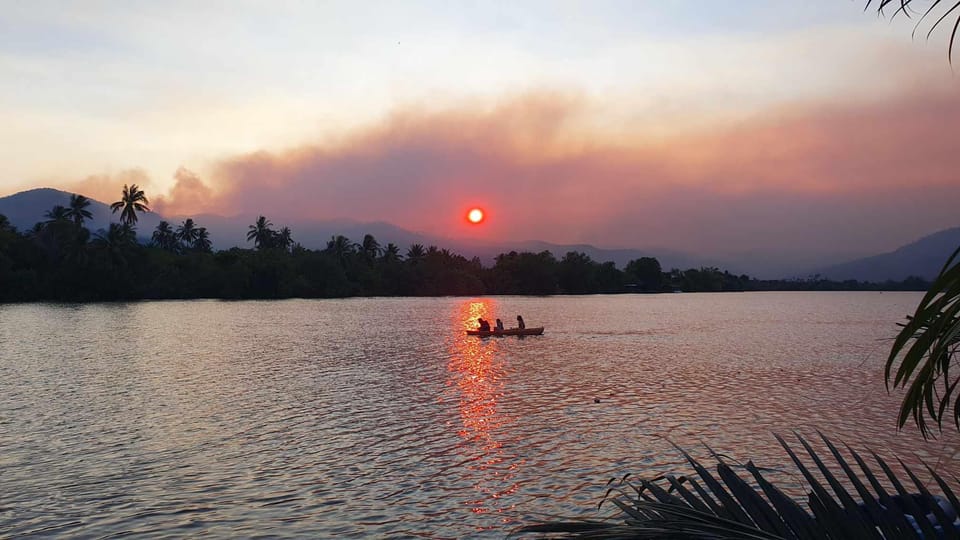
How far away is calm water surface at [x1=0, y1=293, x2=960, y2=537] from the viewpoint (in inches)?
472

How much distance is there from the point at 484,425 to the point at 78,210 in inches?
4432

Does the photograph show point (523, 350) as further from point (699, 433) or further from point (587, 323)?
point (587, 323)

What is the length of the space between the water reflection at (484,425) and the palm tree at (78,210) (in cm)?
9571

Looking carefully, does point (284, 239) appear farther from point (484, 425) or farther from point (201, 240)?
point (484, 425)

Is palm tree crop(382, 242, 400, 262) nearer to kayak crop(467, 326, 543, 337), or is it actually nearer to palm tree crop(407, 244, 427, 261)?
palm tree crop(407, 244, 427, 261)

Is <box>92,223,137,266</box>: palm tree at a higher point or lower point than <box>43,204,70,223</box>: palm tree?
lower

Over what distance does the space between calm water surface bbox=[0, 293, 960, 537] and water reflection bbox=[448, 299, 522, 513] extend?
7 cm

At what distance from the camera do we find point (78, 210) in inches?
4370

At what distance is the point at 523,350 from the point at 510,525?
28838 millimetres

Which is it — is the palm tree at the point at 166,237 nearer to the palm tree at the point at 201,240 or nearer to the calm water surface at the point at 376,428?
the palm tree at the point at 201,240

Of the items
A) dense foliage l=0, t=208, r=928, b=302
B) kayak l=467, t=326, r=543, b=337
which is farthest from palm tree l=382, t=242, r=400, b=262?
kayak l=467, t=326, r=543, b=337

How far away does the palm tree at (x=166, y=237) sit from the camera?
559ft

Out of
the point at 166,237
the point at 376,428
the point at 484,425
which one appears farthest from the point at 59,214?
the point at 484,425

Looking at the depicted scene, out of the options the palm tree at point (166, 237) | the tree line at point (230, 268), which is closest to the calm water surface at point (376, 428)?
the tree line at point (230, 268)
